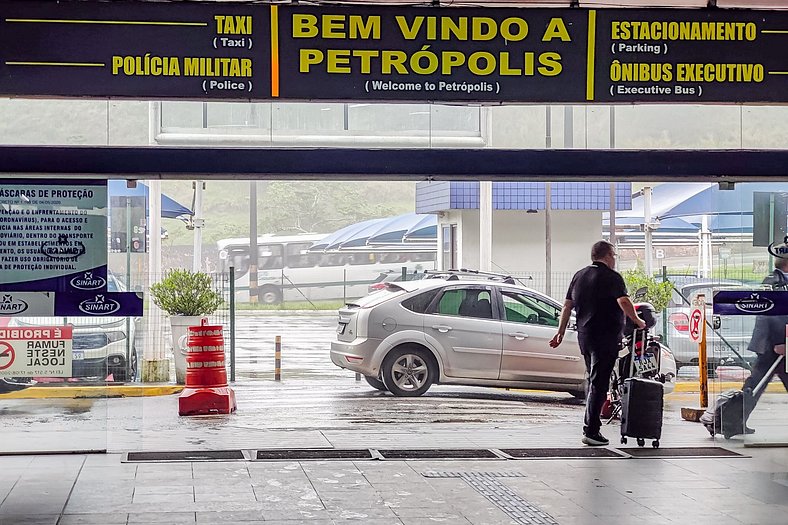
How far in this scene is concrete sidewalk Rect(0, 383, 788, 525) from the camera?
23.3 ft

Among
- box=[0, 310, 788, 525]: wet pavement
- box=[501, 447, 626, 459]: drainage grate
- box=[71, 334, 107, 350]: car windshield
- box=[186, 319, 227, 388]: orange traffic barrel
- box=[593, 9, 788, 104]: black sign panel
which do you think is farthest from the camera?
box=[186, 319, 227, 388]: orange traffic barrel

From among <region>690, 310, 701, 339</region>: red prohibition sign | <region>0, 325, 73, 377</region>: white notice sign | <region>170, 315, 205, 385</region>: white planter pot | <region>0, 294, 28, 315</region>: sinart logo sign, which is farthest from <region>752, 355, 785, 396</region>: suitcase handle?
<region>170, 315, 205, 385</region>: white planter pot

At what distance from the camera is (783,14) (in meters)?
8.73

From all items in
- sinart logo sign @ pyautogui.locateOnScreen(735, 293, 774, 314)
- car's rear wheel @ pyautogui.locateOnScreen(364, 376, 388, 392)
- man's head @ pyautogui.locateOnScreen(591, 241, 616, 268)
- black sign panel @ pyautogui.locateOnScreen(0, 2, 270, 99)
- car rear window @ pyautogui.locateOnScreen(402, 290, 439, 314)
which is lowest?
car's rear wheel @ pyautogui.locateOnScreen(364, 376, 388, 392)

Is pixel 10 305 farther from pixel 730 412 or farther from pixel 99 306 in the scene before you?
pixel 730 412

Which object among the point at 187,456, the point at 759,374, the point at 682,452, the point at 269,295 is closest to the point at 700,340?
the point at 759,374

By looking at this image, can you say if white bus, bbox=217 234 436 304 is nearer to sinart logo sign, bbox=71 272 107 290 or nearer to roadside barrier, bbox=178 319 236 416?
roadside barrier, bbox=178 319 236 416

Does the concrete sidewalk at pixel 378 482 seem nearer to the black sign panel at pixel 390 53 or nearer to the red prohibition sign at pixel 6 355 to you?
the red prohibition sign at pixel 6 355

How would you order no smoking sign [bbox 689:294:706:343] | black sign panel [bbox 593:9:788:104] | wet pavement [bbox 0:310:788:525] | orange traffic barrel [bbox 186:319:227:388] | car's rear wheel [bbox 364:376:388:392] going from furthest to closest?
1. car's rear wheel [bbox 364:376:388:392]
2. orange traffic barrel [bbox 186:319:227:388]
3. no smoking sign [bbox 689:294:706:343]
4. black sign panel [bbox 593:9:788:104]
5. wet pavement [bbox 0:310:788:525]

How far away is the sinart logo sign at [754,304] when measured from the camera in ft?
32.2

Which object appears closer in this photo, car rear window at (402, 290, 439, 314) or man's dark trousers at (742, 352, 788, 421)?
man's dark trousers at (742, 352, 788, 421)

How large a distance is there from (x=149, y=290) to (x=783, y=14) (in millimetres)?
11267

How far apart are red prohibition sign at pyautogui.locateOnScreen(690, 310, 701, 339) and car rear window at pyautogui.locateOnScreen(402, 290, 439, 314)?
361 centimetres

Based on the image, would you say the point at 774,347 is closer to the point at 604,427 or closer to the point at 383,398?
the point at 604,427
